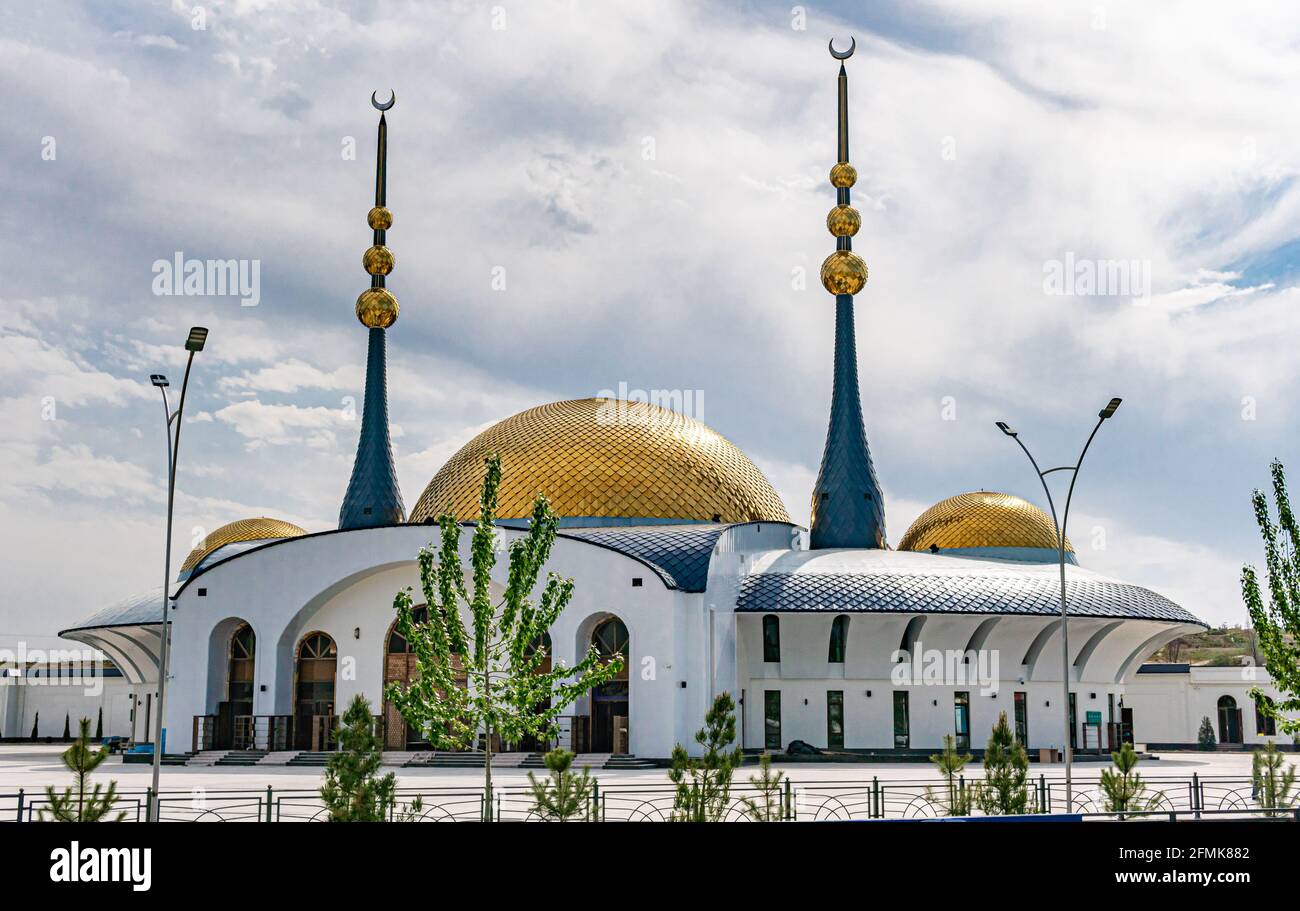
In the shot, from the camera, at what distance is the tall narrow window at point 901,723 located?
40344mm

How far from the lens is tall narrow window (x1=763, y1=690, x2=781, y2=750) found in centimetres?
4044

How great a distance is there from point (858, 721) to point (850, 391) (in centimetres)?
1113

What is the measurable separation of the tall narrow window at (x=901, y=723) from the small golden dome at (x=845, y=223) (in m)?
15.9

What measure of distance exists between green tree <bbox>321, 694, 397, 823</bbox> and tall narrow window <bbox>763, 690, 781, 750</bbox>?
922 inches

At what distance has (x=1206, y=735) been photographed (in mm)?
56594

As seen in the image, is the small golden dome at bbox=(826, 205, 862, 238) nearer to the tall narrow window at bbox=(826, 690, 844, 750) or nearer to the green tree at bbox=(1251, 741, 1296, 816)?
the tall narrow window at bbox=(826, 690, 844, 750)

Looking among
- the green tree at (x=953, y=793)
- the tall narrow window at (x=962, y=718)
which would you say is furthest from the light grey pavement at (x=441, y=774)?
the green tree at (x=953, y=793)

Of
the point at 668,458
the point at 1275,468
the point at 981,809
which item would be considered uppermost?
the point at 668,458

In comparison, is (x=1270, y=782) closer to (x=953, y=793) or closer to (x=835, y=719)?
(x=953, y=793)

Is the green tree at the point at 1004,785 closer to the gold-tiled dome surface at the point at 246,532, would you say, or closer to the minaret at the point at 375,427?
the minaret at the point at 375,427
